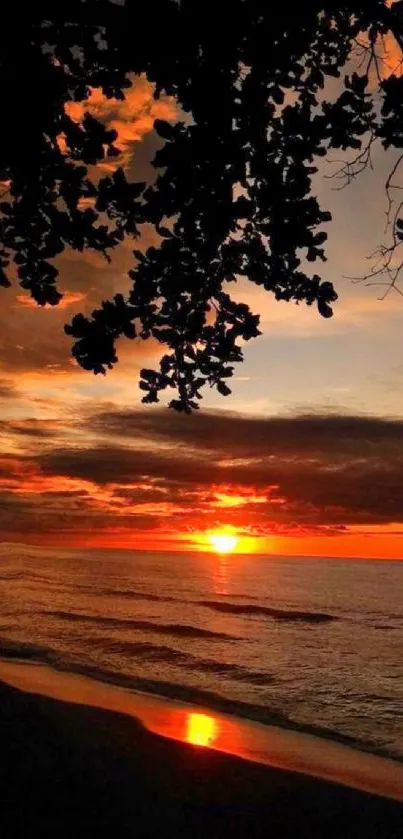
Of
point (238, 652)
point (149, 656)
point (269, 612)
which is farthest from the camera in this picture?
point (269, 612)

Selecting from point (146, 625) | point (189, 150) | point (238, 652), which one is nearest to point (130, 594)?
point (146, 625)

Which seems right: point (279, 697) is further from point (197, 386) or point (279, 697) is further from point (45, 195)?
point (45, 195)

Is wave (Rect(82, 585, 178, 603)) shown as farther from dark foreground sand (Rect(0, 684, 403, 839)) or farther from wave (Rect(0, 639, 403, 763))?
dark foreground sand (Rect(0, 684, 403, 839))

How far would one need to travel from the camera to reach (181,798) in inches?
293

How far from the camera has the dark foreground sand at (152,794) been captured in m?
6.56

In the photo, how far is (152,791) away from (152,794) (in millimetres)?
67

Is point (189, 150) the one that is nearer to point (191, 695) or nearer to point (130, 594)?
point (191, 695)

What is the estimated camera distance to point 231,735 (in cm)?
1184

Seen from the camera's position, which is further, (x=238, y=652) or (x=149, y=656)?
(x=238, y=652)

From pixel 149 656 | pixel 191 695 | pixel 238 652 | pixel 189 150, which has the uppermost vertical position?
pixel 189 150

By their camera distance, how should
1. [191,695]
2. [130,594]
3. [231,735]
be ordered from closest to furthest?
[231,735], [191,695], [130,594]

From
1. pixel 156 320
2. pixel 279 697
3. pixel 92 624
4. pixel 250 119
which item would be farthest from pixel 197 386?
pixel 92 624

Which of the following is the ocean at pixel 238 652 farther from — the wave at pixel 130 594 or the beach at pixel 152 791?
the beach at pixel 152 791

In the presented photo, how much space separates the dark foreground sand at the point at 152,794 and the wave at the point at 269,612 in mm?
29368
